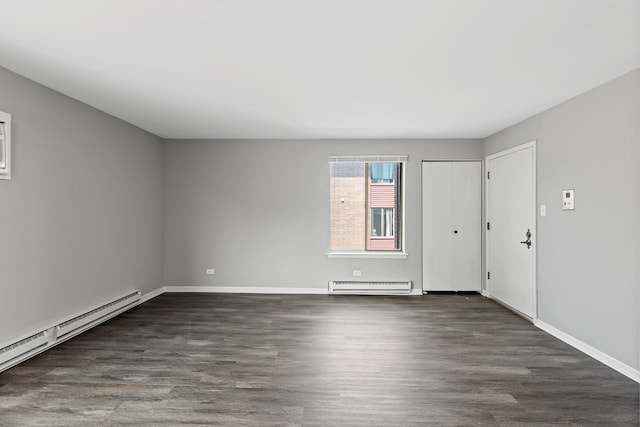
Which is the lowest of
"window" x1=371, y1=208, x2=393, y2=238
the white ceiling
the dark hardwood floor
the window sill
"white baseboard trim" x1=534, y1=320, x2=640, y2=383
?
the dark hardwood floor

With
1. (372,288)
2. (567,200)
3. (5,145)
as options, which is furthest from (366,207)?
(5,145)

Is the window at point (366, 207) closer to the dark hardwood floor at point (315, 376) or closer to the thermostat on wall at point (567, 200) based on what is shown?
the dark hardwood floor at point (315, 376)

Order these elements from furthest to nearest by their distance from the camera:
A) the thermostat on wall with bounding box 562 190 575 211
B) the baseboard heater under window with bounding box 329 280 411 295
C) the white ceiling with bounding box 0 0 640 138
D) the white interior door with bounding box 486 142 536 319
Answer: the baseboard heater under window with bounding box 329 280 411 295 → the white interior door with bounding box 486 142 536 319 → the thermostat on wall with bounding box 562 190 575 211 → the white ceiling with bounding box 0 0 640 138

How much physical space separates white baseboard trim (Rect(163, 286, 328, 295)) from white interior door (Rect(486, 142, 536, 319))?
2572 millimetres

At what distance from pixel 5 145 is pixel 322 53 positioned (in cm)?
267

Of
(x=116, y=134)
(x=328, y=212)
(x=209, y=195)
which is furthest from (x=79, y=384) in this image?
(x=328, y=212)

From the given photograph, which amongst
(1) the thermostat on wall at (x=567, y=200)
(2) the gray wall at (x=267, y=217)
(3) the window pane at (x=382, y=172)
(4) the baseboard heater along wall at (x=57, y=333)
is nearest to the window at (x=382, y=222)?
(2) the gray wall at (x=267, y=217)

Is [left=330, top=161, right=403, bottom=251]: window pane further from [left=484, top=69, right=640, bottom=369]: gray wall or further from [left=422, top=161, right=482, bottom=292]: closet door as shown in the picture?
[left=484, top=69, right=640, bottom=369]: gray wall

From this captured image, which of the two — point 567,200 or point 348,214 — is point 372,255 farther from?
point 567,200

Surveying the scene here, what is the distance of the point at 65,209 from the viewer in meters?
3.57

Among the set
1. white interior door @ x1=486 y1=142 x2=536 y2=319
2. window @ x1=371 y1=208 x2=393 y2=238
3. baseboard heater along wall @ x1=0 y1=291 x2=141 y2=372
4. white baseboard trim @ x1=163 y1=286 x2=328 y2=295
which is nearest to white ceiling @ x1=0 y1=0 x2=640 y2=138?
white interior door @ x1=486 y1=142 x2=536 y2=319

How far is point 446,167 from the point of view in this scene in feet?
18.3

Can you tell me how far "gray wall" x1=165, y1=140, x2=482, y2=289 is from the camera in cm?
558

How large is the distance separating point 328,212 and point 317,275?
101 cm
